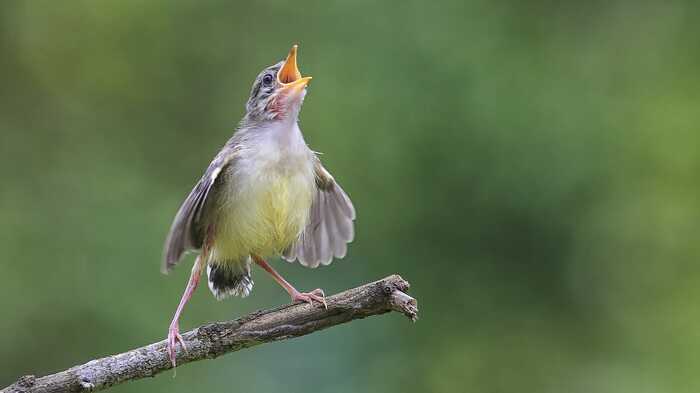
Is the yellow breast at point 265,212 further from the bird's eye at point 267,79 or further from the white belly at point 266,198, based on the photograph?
the bird's eye at point 267,79

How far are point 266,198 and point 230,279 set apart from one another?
76cm

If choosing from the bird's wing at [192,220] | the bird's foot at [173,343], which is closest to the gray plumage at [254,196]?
the bird's wing at [192,220]

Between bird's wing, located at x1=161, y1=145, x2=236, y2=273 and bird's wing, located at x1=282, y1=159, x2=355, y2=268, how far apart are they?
0.57 metres

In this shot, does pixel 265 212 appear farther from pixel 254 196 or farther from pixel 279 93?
pixel 279 93

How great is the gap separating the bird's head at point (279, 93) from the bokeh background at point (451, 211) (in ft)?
7.28

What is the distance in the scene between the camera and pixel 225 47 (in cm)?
949

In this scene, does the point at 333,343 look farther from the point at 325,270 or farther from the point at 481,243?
the point at 481,243

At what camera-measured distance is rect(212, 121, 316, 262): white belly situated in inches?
191

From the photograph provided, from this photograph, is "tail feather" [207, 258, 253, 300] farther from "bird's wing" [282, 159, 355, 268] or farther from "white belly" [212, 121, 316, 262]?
"white belly" [212, 121, 316, 262]

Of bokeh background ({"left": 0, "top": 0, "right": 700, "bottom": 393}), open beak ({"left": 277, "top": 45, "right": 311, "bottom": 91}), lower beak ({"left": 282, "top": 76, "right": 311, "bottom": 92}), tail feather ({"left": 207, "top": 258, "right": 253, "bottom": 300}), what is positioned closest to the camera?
lower beak ({"left": 282, "top": 76, "right": 311, "bottom": 92})

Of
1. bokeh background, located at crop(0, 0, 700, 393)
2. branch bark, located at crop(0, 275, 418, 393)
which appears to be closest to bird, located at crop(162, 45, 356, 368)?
branch bark, located at crop(0, 275, 418, 393)

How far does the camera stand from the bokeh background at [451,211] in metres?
7.46

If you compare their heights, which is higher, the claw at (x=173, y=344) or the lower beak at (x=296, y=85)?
the lower beak at (x=296, y=85)

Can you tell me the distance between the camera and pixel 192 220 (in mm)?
4973
